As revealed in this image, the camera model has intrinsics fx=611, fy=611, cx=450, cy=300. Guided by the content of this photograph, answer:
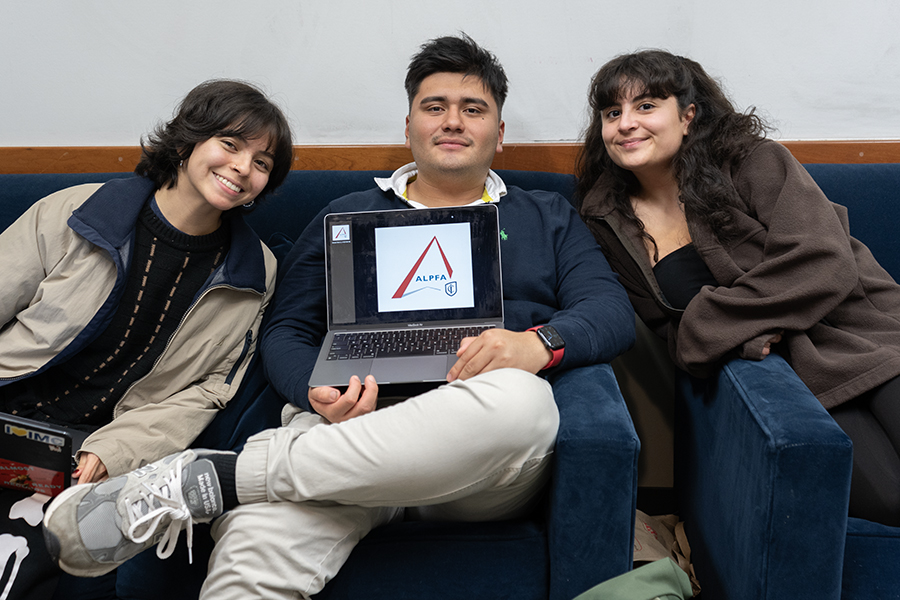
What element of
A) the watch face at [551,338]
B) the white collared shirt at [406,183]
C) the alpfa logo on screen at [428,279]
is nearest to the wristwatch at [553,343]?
the watch face at [551,338]

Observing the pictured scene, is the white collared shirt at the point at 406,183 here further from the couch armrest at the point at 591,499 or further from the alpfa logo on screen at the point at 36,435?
the alpfa logo on screen at the point at 36,435

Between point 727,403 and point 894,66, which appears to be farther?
point 894,66

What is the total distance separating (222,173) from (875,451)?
1.37m

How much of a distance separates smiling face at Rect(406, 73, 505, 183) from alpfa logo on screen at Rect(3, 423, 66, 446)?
Result: 98 centimetres

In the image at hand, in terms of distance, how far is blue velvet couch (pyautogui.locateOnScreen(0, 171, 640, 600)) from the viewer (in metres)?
Answer: 0.98

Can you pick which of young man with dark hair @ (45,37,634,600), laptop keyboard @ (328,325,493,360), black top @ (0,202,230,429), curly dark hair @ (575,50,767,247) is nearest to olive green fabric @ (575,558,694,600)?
young man with dark hair @ (45,37,634,600)

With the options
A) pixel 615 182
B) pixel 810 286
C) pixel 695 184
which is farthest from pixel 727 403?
pixel 615 182

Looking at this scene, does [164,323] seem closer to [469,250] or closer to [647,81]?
[469,250]

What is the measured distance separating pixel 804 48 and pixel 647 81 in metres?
0.67

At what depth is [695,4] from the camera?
5.67 ft

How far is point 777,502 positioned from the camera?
0.94 meters

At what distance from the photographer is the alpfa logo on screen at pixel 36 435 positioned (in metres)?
0.97

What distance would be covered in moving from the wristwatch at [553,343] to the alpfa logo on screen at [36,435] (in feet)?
2.73

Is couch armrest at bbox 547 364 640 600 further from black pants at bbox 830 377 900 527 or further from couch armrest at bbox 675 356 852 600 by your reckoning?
black pants at bbox 830 377 900 527
